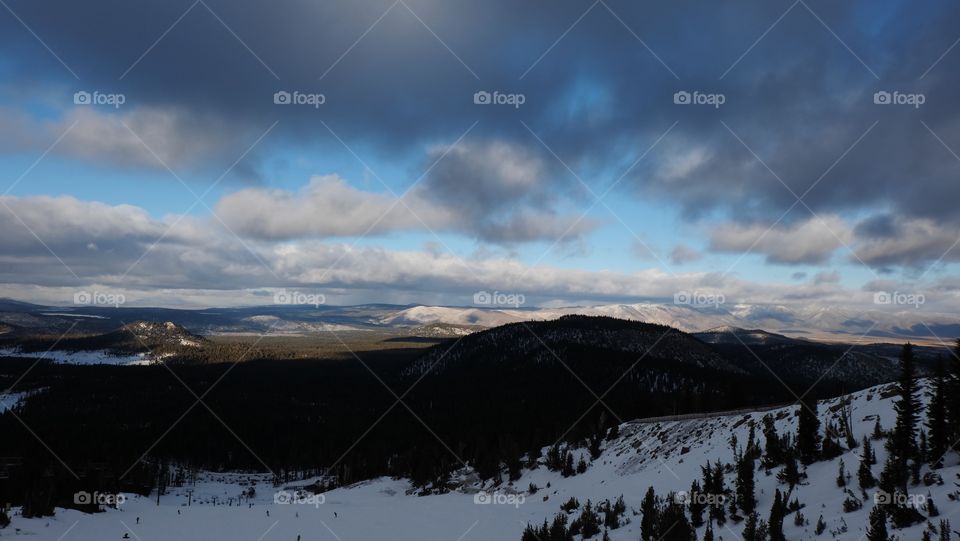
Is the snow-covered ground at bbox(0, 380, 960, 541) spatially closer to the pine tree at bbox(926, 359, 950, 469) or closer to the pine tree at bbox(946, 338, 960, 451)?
the pine tree at bbox(926, 359, 950, 469)

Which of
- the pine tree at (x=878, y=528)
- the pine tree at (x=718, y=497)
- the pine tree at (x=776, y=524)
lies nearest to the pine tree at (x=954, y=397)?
the pine tree at (x=878, y=528)

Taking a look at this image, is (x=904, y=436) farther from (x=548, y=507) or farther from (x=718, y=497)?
(x=548, y=507)

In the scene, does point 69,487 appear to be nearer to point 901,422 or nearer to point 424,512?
point 424,512

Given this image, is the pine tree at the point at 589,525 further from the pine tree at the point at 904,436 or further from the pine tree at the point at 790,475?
the pine tree at the point at 904,436

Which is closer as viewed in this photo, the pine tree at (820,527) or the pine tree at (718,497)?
the pine tree at (820,527)

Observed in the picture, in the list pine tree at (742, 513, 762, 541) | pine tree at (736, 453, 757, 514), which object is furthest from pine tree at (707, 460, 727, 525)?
pine tree at (742, 513, 762, 541)

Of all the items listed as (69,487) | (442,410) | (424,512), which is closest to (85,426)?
(69,487)
